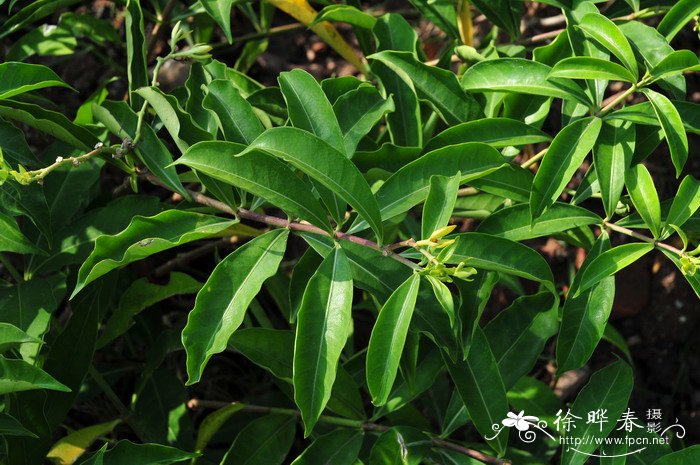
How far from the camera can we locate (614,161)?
5.10 feet

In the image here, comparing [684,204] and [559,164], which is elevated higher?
[559,164]

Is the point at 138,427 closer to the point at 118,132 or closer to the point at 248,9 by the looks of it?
the point at 118,132

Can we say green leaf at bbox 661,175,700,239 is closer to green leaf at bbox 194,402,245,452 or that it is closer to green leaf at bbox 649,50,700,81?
green leaf at bbox 649,50,700,81

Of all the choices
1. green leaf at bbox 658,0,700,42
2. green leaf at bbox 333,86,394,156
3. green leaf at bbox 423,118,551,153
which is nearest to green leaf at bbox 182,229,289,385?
green leaf at bbox 333,86,394,156

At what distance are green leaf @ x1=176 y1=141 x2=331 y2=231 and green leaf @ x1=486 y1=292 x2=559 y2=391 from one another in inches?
21.2

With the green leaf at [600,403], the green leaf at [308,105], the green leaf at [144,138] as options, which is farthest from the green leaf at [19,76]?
the green leaf at [600,403]

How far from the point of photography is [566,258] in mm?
2664

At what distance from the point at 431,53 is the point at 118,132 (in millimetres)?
1586

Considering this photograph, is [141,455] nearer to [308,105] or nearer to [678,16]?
[308,105]

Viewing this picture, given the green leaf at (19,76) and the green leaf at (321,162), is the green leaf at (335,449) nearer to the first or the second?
the green leaf at (321,162)

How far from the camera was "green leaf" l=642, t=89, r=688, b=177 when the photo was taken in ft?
4.59

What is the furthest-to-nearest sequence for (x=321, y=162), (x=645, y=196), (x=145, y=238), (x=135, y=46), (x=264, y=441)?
(x=264, y=441) → (x=135, y=46) → (x=645, y=196) → (x=145, y=238) → (x=321, y=162)

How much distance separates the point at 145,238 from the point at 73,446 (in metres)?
0.67

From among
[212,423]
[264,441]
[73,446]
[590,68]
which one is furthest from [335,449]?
[590,68]
